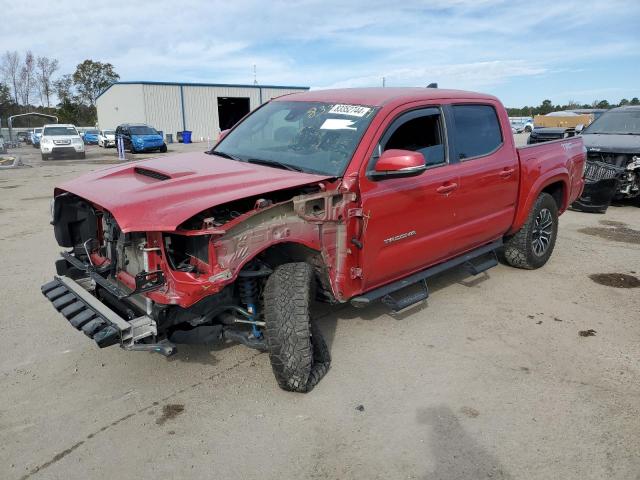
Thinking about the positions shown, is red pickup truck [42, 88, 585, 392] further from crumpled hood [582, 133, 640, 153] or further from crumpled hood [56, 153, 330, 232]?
crumpled hood [582, 133, 640, 153]

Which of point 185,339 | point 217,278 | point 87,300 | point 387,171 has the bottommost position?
point 185,339

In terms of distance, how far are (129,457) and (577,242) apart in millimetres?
6566

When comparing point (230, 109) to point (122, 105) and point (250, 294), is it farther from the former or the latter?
point (250, 294)

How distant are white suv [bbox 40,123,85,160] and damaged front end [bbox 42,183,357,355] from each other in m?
23.3

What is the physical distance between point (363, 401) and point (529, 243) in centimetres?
323

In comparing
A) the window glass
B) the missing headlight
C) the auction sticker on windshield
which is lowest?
the missing headlight

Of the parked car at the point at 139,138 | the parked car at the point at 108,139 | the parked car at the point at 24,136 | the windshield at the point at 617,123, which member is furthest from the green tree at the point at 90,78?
the windshield at the point at 617,123

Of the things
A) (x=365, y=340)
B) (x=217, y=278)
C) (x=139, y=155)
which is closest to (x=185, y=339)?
(x=217, y=278)

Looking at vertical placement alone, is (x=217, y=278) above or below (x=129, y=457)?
above

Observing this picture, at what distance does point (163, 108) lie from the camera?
134ft

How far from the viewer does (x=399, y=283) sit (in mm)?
4039

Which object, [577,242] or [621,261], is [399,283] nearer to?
[621,261]

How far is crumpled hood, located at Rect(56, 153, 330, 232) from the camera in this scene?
2742 mm

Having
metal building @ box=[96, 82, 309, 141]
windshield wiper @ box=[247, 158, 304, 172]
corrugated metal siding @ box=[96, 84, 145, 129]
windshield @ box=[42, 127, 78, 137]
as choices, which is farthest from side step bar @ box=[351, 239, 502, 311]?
corrugated metal siding @ box=[96, 84, 145, 129]
